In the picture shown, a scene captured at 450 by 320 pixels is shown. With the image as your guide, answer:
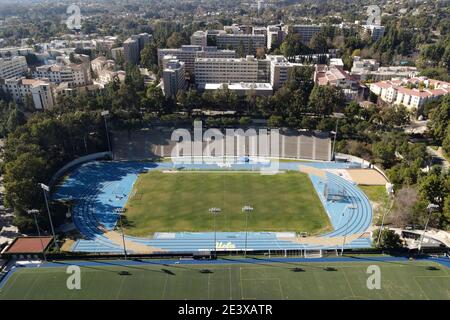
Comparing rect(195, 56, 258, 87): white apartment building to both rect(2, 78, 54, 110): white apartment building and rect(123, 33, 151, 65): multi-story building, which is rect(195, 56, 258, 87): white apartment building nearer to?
rect(123, 33, 151, 65): multi-story building

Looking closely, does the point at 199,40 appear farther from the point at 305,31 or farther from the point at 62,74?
the point at 305,31

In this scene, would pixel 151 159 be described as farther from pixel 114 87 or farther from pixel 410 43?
pixel 410 43

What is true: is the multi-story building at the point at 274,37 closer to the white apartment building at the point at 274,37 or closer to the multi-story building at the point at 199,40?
the white apartment building at the point at 274,37

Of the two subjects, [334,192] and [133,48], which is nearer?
[334,192]

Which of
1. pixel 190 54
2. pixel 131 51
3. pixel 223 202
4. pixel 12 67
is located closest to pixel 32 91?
pixel 12 67

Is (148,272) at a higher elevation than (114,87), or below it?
below
